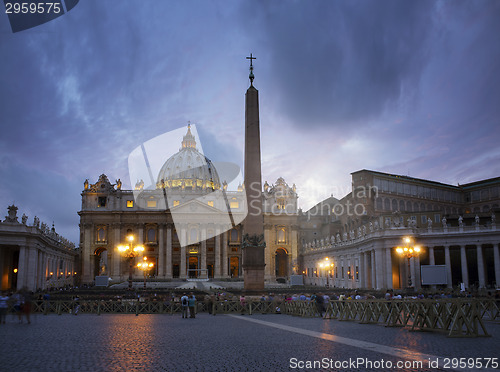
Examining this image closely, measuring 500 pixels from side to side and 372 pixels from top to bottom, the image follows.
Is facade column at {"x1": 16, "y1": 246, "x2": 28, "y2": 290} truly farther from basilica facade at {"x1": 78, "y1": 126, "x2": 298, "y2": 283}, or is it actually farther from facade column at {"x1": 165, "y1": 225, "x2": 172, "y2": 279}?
facade column at {"x1": 165, "y1": 225, "x2": 172, "y2": 279}

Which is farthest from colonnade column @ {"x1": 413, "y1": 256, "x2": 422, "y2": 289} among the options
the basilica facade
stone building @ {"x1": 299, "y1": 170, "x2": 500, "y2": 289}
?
the basilica facade

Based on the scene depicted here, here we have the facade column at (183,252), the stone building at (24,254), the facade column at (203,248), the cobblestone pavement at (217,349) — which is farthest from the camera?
the facade column at (203,248)

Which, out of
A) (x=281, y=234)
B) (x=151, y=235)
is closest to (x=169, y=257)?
(x=151, y=235)

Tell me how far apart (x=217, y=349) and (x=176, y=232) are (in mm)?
82336

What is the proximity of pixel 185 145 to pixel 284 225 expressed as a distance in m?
50.8

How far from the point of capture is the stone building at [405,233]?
158ft

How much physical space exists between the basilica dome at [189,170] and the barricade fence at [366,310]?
89.2 m

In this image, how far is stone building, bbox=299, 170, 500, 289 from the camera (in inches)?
1895

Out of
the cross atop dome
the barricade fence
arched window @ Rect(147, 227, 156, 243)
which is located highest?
the cross atop dome

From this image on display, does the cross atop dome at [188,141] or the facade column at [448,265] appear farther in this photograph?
the cross atop dome at [188,141]

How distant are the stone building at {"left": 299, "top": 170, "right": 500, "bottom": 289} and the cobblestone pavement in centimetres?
3004

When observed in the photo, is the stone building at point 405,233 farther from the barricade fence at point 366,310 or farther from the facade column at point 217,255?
the barricade fence at point 366,310
